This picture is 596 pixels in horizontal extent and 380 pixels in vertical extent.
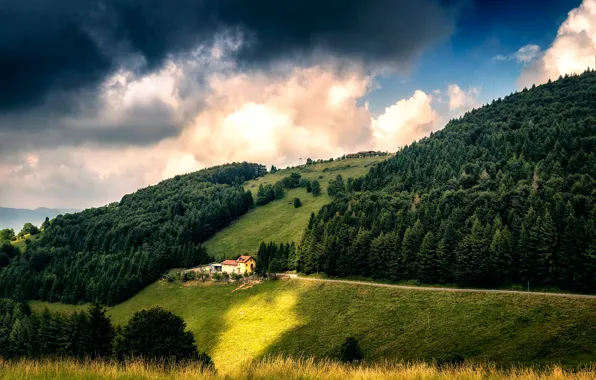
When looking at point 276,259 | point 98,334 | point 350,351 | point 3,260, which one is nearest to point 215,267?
point 276,259

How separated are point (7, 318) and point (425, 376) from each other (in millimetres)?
136374

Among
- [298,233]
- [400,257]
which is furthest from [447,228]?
[298,233]

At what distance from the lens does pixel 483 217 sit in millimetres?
99312

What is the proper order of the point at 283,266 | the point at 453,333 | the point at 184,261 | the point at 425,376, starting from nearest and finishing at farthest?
the point at 425,376 → the point at 453,333 → the point at 283,266 → the point at 184,261

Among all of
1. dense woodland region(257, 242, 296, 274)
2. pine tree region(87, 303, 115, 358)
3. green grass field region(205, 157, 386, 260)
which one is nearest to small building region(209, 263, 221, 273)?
green grass field region(205, 157, 386, 260)

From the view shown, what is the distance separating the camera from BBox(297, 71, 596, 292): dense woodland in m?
77.3

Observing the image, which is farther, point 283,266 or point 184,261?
point 184,261

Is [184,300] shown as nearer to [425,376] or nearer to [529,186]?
[529,186]

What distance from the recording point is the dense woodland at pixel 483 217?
7731 cm

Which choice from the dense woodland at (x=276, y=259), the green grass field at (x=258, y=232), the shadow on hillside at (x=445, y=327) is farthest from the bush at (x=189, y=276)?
the shadow on hillside at (x=445, y=327)

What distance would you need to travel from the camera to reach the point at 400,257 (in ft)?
314

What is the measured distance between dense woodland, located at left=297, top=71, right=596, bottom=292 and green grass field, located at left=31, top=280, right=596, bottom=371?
9213mm

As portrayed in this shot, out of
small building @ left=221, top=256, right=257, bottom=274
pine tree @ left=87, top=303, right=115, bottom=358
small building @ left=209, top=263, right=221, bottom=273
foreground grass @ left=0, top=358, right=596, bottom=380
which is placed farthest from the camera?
small building @ left=209, top=263, right=221, bottom=273

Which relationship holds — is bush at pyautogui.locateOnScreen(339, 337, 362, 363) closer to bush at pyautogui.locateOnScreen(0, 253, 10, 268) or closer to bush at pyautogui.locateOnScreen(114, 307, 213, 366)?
bush at pyautogui.locateOnScreen(114, 307, 213, 366)
